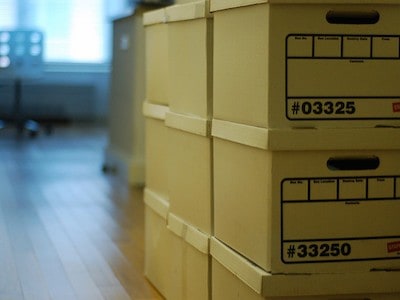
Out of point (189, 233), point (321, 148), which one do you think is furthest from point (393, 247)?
point (189, 233)

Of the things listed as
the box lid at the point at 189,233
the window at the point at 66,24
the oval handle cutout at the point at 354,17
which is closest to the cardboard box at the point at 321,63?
the oval handle cutout at the point at 354,17

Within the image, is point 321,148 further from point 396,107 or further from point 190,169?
point 190,169

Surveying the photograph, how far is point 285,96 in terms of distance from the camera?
1728 mm

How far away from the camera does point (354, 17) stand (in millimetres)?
1794

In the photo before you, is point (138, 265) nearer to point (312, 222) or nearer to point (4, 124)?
point (312, 222)

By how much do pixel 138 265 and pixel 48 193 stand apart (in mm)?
1666

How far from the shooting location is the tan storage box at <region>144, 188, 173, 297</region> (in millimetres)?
2539

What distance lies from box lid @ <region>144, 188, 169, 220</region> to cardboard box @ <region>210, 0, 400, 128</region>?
2.57ft

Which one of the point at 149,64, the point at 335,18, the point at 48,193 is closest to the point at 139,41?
the point at 48,193

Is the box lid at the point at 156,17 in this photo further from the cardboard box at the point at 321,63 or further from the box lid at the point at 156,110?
the cardboard box at the point at 321,63

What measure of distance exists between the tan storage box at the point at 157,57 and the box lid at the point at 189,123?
204mm

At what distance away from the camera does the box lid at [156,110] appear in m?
2.59

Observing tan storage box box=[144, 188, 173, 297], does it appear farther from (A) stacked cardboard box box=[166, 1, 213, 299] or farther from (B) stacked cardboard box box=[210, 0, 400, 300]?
(B) stacked cardboard box box=[210, 0, 400, 300]

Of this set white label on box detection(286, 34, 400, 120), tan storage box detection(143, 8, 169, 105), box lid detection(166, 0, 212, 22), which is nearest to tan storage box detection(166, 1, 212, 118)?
box lid detection(166, 0, 212, 22)
